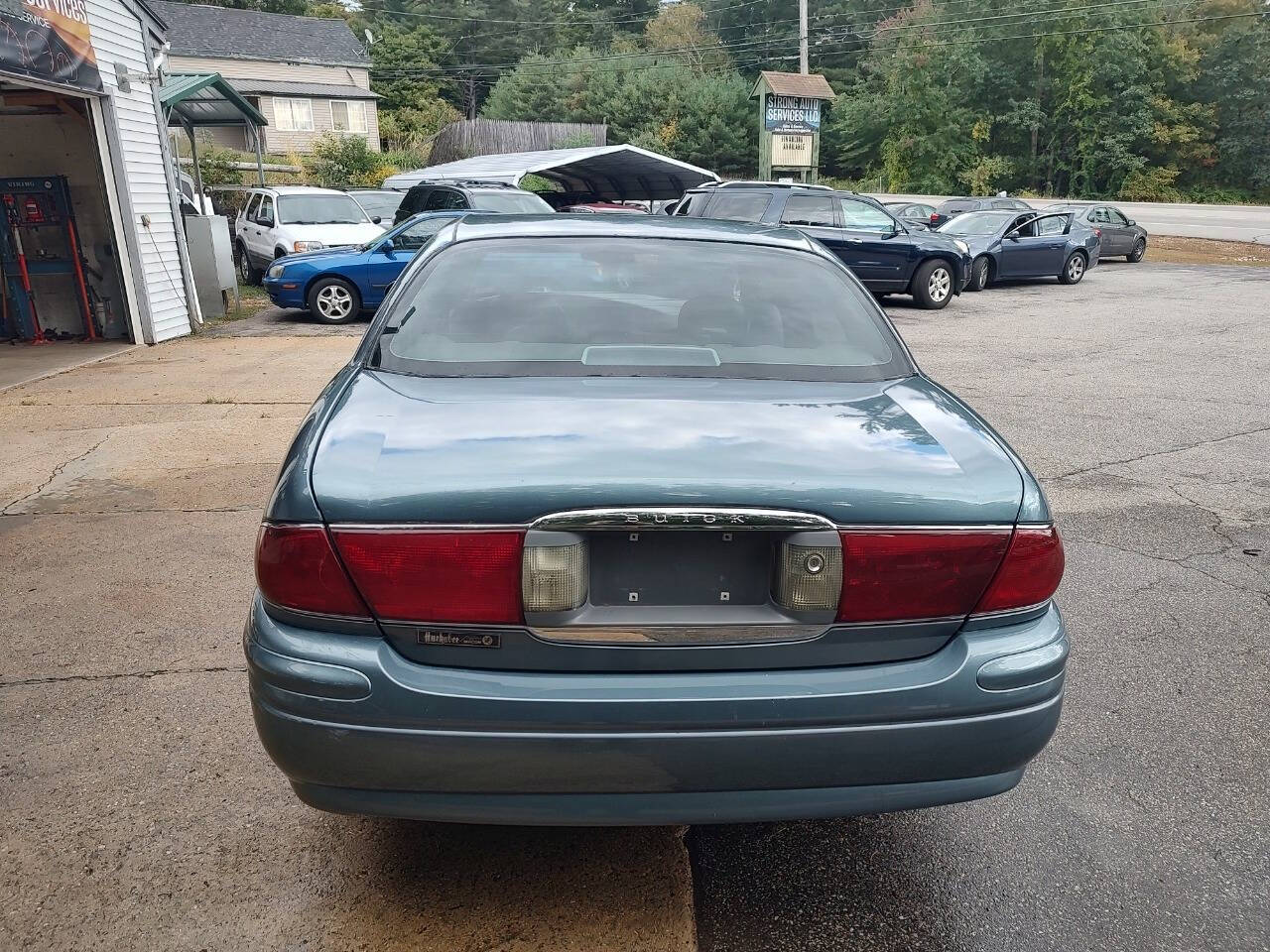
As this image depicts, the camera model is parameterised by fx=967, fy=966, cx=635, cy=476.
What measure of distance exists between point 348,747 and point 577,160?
24.5 meters

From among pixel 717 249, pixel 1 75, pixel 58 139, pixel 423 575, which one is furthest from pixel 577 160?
pixel 423 575

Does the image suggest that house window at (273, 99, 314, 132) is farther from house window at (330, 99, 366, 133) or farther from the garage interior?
the garage interior

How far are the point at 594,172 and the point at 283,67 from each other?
29.1 metres

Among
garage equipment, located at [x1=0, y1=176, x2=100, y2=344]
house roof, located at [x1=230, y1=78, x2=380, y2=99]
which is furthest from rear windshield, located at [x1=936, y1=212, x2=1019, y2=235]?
house roof, located at [x1=230, y1=78, x2=380, y2=99]

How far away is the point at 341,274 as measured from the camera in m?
13.1

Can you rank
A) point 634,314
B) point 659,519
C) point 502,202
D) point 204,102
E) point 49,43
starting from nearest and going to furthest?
point 659,519 → point 634,314 → point 49,43 → point 502,202 → point 204,102

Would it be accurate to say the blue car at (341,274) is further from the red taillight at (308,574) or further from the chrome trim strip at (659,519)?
the chrome trim strip at (659,519)

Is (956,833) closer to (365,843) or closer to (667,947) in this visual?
(667,947)

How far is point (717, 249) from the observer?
135 inches

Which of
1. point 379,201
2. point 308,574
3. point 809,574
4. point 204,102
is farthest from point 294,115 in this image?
point 809,574

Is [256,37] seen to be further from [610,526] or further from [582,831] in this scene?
[610,526]

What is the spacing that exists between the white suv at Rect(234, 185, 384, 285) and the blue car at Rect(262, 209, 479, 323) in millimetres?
2964

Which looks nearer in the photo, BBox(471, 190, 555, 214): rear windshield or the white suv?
BBox(471, 190, 555, 214): rear windshield

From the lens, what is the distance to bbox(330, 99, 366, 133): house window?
48938 millimetres
